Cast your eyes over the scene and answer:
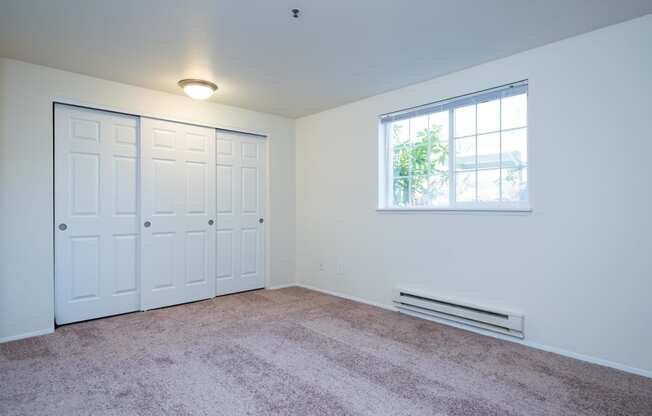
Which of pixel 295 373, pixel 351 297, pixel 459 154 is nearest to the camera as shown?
pixel 295 373

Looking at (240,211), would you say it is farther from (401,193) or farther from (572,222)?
(572,222)

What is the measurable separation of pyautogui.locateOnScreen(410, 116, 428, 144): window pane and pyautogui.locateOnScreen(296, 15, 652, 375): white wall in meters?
0.21

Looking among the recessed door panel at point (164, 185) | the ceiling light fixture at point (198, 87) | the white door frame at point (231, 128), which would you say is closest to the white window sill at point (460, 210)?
the white door frame at point (231, 128)

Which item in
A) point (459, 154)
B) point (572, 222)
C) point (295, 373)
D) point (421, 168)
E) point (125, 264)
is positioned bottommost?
point (295, 373)

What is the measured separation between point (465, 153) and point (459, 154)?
0.06 m

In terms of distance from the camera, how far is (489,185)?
326 cm

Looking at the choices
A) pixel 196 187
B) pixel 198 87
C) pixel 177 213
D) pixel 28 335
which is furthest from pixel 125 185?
pixel 28 335

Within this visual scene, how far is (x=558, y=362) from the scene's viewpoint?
8.54 feet

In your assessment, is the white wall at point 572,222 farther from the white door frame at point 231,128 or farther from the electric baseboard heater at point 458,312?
the white door frame at point 231,128

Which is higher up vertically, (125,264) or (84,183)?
(84,183)

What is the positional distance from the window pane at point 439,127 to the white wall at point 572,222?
0.65 feet

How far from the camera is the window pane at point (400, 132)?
394 centimetres

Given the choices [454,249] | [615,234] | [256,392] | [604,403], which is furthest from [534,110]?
[256,392]

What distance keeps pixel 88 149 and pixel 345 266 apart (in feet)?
9.74
